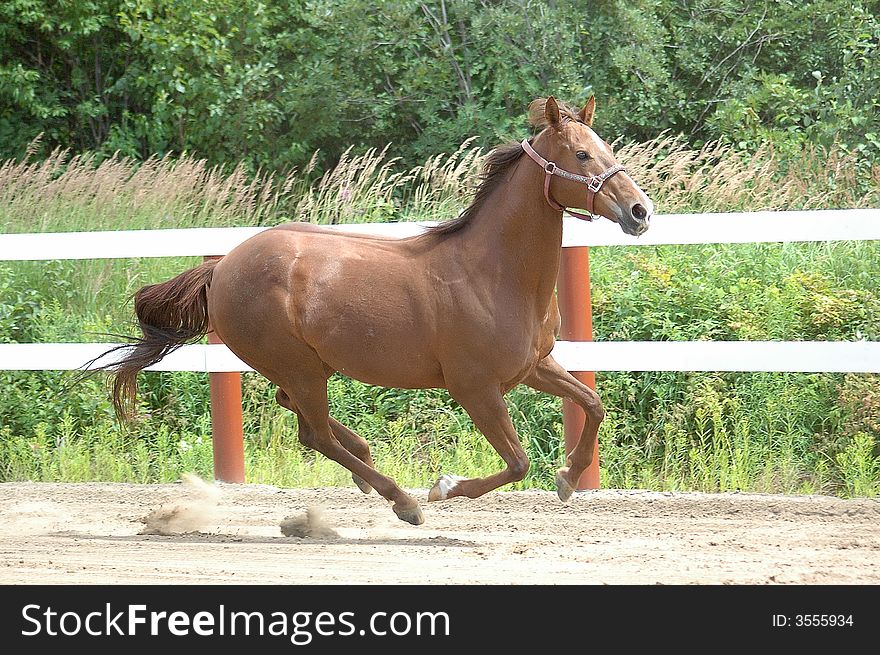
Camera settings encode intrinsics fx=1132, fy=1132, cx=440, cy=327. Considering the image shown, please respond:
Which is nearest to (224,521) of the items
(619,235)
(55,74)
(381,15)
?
(619,235)

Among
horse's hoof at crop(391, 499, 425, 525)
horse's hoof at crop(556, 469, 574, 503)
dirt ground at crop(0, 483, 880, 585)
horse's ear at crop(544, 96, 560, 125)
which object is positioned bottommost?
dirt ground at crop(0, 483, 880, 585)

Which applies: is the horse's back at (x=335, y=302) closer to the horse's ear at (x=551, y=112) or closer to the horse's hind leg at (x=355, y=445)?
the horse's hind leg at (x=355, y=445)

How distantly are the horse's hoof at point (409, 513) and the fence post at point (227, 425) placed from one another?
1740mm

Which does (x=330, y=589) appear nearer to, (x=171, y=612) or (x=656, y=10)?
(x=171, y=612)

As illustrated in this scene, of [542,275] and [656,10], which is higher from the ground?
[656,10]

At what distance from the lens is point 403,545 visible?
506 centimetres

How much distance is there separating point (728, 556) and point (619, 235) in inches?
82.3

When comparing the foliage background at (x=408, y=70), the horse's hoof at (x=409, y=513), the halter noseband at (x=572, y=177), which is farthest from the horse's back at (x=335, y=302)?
the foliage background at (x=408, y=70)

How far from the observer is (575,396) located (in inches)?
212

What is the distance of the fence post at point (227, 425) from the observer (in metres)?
6.65

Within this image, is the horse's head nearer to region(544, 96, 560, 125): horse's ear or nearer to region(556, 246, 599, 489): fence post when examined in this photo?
region(544, 96, 560, 125): horse's ear

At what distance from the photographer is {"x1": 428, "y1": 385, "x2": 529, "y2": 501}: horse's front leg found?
4953 mm

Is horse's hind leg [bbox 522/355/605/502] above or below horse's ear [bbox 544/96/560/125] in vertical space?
below

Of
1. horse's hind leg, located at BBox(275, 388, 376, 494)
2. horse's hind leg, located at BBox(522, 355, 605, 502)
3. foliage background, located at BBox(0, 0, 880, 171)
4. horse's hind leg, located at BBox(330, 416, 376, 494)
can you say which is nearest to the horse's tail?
horse's hind leg, located at BBox(275, 388, 376, 494)
